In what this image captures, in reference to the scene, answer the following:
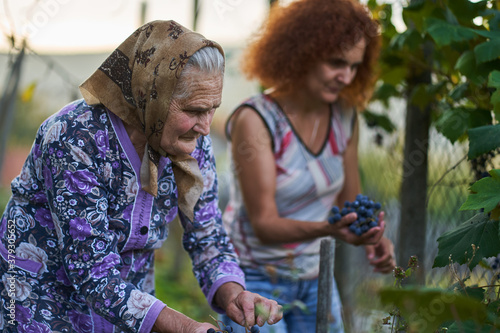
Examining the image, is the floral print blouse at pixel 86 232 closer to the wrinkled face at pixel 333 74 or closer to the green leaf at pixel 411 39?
the wrinkled face at pixel 333 74

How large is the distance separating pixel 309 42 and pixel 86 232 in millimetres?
1570

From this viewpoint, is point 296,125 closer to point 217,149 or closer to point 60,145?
point 60,145

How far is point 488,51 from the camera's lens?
7.09 feet

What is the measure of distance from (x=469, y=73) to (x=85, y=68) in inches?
195

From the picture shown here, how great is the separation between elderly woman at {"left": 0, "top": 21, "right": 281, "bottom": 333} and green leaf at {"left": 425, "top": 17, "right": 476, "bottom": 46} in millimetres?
1015

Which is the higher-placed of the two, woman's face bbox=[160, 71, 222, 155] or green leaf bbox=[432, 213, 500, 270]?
woman's face bbox=[160, 71, 222, 155]

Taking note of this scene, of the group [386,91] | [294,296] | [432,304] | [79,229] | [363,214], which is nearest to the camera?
[432,304]

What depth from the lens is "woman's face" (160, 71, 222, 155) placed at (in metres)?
1.70

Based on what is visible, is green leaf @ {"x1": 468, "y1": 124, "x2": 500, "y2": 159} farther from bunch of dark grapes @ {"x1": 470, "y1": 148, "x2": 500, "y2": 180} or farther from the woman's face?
the woman's face

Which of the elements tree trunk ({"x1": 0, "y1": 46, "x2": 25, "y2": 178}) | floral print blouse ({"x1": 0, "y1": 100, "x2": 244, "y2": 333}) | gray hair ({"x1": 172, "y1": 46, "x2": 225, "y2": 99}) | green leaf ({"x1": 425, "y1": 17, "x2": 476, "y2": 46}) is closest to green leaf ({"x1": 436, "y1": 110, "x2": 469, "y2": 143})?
green leaf ({"x1": 425, "y1": 17, "x2": 476, "y2": 46})

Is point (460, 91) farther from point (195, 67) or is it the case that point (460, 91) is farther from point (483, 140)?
point (195, 67)

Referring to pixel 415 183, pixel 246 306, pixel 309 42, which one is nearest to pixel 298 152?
pixel 309 42

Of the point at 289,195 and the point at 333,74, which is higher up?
the point at 333,74

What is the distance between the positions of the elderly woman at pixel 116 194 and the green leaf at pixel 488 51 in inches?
39.6
